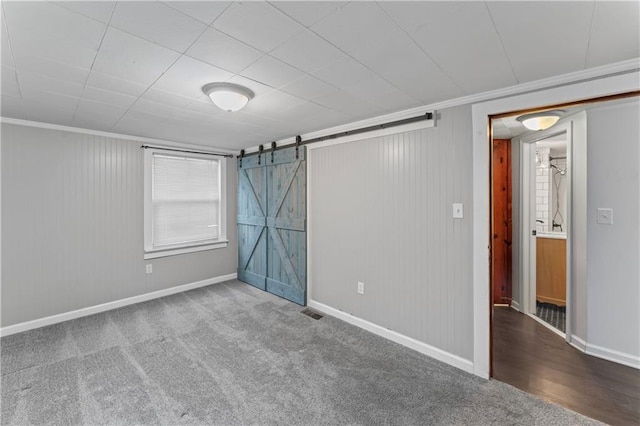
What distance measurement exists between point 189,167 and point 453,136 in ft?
12.5

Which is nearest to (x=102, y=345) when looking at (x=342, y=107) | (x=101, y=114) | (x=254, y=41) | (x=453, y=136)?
(x=101, y=114)

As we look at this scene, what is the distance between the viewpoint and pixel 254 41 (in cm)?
153

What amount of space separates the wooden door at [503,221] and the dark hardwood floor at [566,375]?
2.73 ft

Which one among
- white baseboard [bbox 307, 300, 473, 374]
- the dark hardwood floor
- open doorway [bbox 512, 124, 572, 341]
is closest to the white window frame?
white baseboard [bbox 307, 300, 473, 374]

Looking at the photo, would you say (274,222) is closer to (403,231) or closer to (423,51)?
(403,231)

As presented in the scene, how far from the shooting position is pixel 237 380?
→ 2.25 m

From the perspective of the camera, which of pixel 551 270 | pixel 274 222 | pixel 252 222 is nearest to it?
pixel 551 270

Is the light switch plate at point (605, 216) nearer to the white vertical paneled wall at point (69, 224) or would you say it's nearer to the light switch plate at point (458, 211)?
the light switch plate at point (458, 211)

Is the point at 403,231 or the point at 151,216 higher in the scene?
the point at 151,216

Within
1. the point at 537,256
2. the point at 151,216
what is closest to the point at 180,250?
the point at 151,216

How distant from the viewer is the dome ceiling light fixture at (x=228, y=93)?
2.12 metres

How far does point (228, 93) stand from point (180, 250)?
9.90 feet

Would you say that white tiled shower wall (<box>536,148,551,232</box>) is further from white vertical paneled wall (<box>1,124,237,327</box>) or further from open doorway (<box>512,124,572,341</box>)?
white vertical paneled wall (<box>1,124,237,327</box>)

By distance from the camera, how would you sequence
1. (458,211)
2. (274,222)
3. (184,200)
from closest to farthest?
(458,211), (274,222), (184,200)
